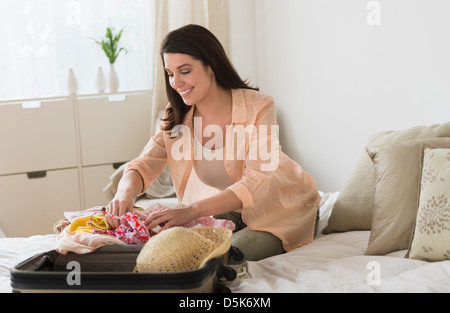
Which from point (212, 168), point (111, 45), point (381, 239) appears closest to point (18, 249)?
point (212, 168)

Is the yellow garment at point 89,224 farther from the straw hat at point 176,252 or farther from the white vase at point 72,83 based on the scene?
the white vase at point 72,83

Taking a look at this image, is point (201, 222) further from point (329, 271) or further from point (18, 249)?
point (18, 249)

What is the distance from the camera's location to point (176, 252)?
48.8 inches

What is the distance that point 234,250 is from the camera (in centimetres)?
154

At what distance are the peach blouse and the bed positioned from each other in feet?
0.35

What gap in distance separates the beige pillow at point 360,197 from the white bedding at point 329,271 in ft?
0.48

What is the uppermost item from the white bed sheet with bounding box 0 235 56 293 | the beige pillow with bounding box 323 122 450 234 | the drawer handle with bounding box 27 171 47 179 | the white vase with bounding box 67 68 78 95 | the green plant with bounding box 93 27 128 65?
the green plant with bounding box 93 27 128 65

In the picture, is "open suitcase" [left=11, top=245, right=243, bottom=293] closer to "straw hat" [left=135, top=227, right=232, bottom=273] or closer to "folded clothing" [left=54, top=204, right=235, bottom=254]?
"straw hat" [left=135, top=227, right=232, bottom=273]

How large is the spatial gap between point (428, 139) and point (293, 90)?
5.37 ft

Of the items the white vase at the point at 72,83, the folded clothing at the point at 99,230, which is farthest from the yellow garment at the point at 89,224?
the white vase at the point at 72,83

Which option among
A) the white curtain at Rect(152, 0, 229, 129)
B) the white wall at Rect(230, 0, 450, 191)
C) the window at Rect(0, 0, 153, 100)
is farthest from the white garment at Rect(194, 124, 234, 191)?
the window at Rect(0, 0, 153, 100)

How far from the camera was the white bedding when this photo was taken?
52.6 inches
